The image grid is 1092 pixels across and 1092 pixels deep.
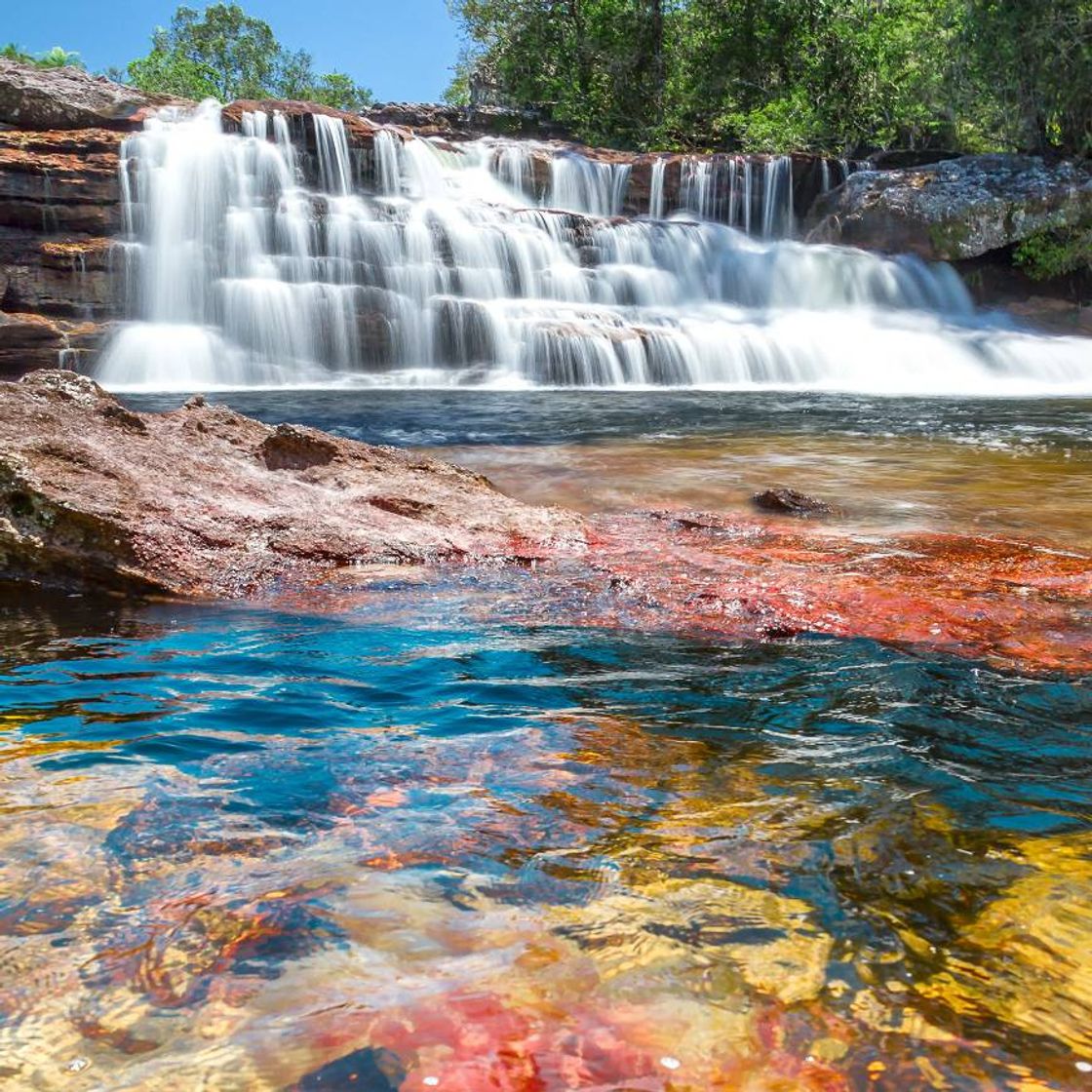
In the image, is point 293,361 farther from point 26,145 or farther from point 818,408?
point 818,408

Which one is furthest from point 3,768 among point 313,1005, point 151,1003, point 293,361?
point 293,361

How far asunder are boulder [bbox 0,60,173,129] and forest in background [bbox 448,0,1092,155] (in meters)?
16.6

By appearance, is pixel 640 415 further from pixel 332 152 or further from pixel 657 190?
pixel 657 190

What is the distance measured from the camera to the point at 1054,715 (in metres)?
2.83

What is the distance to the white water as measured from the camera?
18188 mm

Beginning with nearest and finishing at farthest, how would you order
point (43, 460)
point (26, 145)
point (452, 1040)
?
point (452, 1040), point (43, 460), point (26, 145)

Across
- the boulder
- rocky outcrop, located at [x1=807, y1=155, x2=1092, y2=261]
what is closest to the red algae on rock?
rocky outcrop, located at [x1=807, y1=155, x2=1092, y2=261]

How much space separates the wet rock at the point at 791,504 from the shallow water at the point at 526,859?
2663mm

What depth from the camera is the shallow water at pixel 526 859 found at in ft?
4.63

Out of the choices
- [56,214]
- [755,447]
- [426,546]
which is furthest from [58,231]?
[426,546]

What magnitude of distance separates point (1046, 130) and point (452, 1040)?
95.6ft

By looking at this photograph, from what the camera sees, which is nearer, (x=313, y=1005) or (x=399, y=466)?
(x=313, y=1005)

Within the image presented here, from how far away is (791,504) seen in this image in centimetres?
615

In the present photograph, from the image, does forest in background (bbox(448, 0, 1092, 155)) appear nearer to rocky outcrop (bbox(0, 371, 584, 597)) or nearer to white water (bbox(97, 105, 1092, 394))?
white water (bbox(97, 105, 1092, 394))
